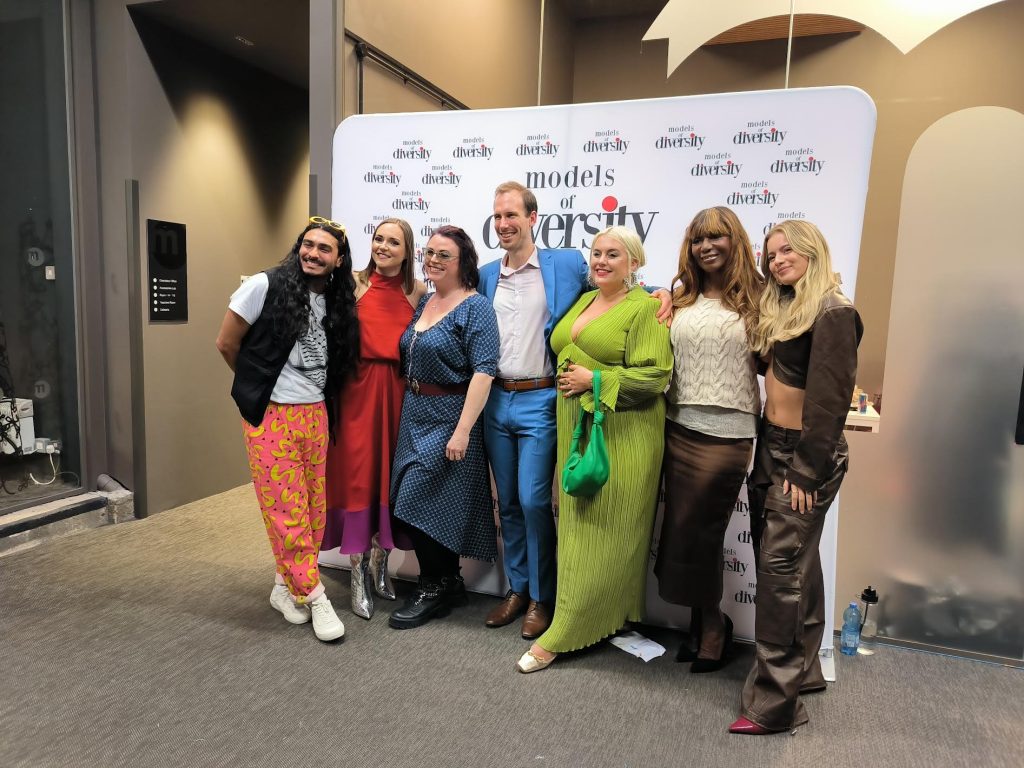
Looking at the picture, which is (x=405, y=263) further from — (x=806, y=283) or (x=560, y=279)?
(x=806, y=283)

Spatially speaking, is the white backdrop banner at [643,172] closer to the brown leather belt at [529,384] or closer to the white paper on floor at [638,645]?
the white paper on floor at [638,645]

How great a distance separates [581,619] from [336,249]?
5.09ft

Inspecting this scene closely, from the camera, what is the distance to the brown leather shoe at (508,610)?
8.91ft

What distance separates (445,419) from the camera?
2596mm

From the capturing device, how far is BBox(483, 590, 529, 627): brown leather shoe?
8.91 feet

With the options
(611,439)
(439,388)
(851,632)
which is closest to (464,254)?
(439,388)

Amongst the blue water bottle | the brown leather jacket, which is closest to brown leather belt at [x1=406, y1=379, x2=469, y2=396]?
the brown leather jacket

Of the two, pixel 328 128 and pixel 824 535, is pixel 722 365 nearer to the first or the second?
pixel 824 535

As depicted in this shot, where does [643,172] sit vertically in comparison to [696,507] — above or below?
above

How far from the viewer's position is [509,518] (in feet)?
8.80

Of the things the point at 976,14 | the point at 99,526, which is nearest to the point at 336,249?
the point at 99,526

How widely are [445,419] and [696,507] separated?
94 centimetres

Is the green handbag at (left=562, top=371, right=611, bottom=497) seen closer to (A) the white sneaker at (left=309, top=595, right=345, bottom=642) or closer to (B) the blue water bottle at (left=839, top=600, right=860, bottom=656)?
(A) the white sneaker at (left=309, top=595, right=345, bottom=642)

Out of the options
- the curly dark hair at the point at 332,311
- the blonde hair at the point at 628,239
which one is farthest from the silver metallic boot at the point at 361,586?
the blonde hair at the point at 628,239
